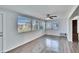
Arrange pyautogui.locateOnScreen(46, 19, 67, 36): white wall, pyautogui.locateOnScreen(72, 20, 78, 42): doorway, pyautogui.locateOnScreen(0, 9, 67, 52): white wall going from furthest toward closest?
pyautogui.locateOnScreen(46, 19, 67, 36): white wall → pyautogui.locateOnScreen(72, 20, 78, 42): doorway → pyautogui.locateOnScreen(0, 9, 67, 52): white wall

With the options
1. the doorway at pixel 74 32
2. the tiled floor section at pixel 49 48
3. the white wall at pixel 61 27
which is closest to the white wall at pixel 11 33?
the tiled floor section at pixel 49 48

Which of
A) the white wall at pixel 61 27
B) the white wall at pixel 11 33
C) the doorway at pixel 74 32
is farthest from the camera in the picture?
the white wall at pixel 61 27

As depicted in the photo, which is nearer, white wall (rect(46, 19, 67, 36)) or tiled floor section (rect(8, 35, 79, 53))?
tiled floor section (rect(8, 35, 79, 53))

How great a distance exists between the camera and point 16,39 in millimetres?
5781

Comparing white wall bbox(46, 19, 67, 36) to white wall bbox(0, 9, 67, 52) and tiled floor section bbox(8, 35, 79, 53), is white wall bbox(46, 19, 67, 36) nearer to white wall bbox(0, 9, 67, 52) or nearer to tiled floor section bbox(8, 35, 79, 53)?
tiled floor section bbox(8, 35, 79, 53)

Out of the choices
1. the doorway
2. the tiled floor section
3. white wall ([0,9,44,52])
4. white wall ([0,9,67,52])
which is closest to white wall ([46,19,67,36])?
the doorway

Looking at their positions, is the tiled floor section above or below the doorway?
below

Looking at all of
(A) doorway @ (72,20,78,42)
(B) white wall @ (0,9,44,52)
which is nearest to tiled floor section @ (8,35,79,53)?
(B) white wall @ (0,9,44,52)

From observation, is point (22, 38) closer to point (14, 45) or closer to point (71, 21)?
point (14, 45)

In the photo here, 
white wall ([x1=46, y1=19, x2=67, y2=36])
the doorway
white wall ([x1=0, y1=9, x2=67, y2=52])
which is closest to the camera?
white wall ([x1=0, y1=9, x2=67, y2=52])

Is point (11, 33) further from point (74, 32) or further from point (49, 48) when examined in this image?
point (74, 32)

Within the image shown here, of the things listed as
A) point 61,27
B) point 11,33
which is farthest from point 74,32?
point 11,33

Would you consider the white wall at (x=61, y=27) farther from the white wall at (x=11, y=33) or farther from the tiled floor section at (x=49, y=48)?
the white wall at (x=11, y=33)
